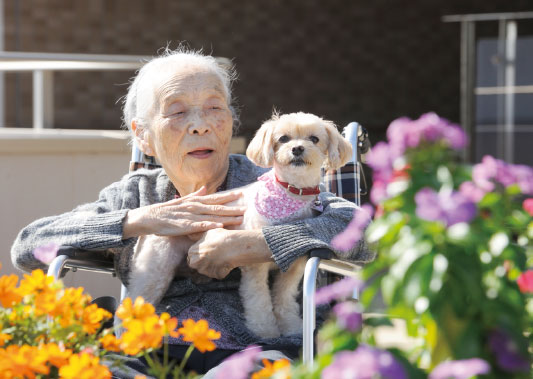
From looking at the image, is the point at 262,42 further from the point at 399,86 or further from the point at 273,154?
the point at 273,154

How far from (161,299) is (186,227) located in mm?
253

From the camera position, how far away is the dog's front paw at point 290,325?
2611 mm

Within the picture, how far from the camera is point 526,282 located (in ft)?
3.12

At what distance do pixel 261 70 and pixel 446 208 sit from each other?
8208 mm

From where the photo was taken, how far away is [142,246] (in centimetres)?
273

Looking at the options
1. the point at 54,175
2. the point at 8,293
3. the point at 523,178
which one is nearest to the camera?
the point at 523,178

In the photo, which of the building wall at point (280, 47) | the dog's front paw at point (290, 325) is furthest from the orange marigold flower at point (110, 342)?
the building wall at point (280, 47)

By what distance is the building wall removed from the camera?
794 centimetres

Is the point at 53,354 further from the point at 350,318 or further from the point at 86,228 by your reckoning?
the point at 86,228

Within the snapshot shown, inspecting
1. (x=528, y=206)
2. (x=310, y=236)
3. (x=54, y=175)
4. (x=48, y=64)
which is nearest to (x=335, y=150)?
(x=310, y=236)

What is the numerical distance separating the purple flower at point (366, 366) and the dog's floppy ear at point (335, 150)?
1.75 m

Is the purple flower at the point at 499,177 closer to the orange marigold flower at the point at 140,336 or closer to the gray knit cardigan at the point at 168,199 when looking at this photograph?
the orange marigold flower at the point at 140,336

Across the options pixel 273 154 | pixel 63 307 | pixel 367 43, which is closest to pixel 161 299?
pixel 273 154

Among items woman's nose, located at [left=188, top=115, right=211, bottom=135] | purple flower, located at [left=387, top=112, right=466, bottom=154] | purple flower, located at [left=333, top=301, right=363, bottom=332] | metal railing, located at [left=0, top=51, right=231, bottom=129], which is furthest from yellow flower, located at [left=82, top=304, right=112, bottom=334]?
metal railing, located at [left=0, top=51, right=231, bottom=129]
